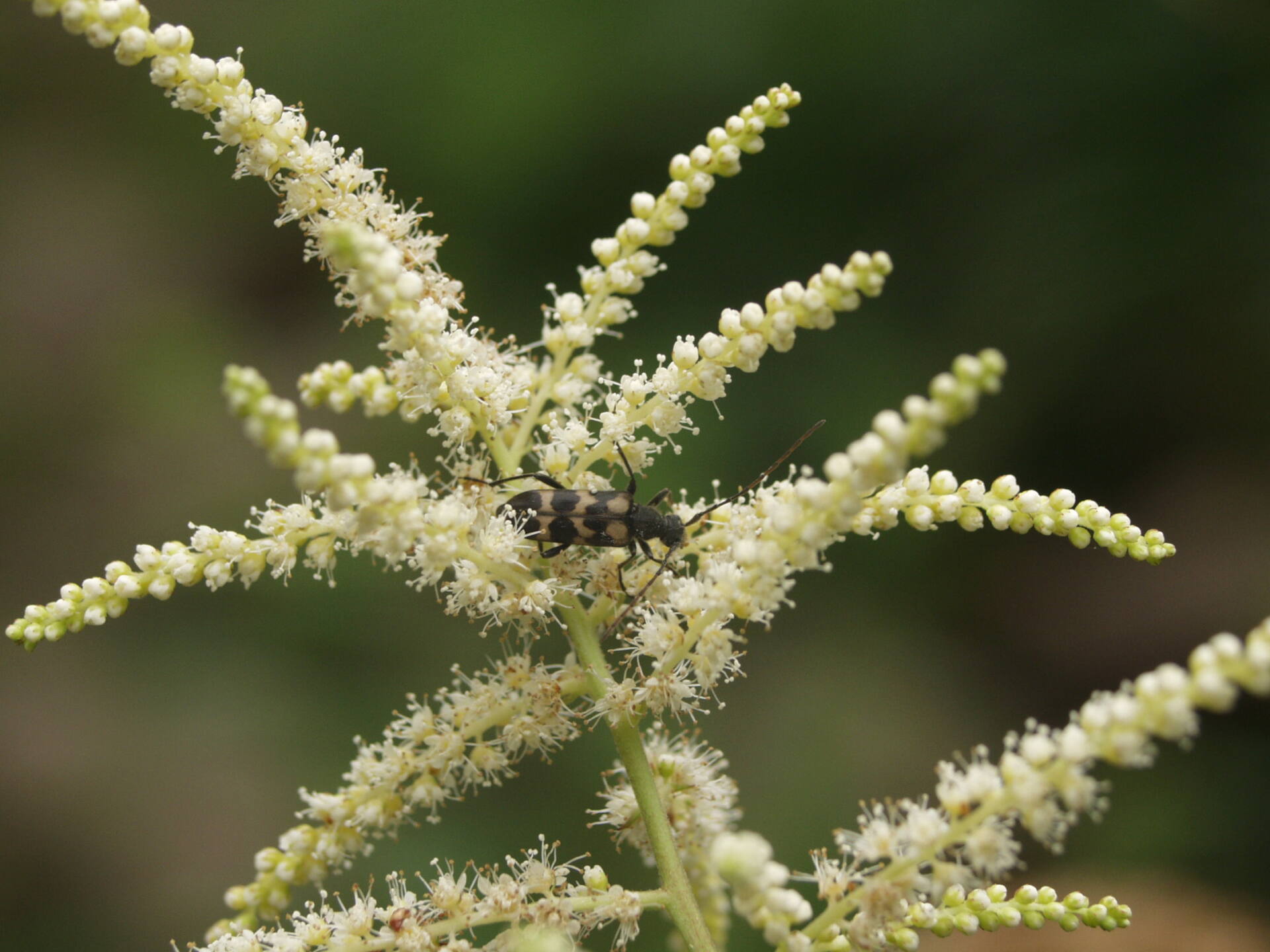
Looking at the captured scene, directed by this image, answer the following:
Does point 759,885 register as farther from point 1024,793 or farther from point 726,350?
point 726,350

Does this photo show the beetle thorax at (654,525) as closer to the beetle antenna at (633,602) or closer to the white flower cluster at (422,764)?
the beetle antenna at (633,602)

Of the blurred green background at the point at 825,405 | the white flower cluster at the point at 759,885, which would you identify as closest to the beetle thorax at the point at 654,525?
the white flower cluster at the point at 759,885

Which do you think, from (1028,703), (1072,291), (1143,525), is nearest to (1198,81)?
(1072,291)

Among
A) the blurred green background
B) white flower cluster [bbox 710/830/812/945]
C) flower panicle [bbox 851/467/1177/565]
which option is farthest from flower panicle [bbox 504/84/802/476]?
the blurred green background

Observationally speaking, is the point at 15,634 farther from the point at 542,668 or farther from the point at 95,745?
the point at 95,745

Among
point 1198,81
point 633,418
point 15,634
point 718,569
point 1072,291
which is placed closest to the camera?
point 718,569

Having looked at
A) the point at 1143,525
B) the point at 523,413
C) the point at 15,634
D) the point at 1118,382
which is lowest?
the point at 15,634

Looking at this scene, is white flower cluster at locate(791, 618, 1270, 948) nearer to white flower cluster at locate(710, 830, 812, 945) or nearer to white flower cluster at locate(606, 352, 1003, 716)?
white flower cluster at locate(710, 830, 812, 945)

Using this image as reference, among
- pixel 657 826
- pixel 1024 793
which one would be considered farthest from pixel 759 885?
pixel 657 826

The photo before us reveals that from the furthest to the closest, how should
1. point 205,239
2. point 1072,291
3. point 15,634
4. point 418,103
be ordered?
point 205,239 < point 418,103 < point 1072,291 < point 15,634
